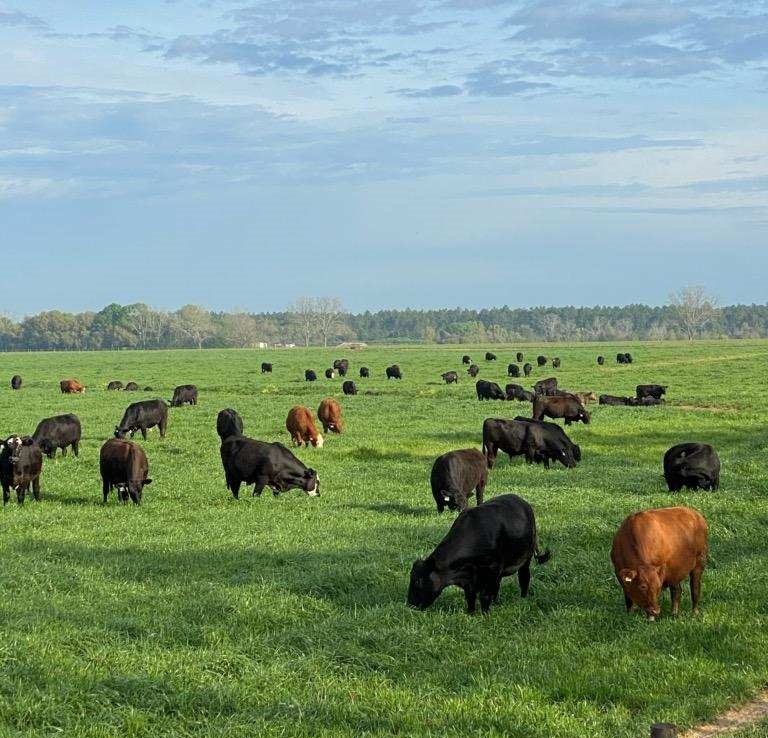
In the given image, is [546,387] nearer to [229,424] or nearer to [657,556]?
[229,424]

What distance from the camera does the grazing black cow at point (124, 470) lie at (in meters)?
20.7

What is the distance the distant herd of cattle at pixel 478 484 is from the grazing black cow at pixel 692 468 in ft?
0.07

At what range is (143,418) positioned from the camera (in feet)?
109

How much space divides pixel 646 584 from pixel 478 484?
8497 millimetres

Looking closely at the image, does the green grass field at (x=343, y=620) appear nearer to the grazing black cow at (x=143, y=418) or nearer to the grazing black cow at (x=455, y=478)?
the grazing black cow at (x=455, y=478)

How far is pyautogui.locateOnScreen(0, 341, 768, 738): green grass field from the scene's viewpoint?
893 cm

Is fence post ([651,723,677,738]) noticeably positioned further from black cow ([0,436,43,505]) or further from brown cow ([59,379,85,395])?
brown cow ([59,379,85,395])

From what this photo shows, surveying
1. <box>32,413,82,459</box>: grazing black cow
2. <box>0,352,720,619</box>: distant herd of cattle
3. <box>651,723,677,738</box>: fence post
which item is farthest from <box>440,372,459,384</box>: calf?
<box>651,723,677,738</box>: fence post

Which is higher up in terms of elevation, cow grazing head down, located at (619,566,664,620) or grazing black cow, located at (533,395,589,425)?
grazing black cow, located at (533,395,589,425)

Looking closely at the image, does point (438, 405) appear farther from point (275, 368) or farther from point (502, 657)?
point (275, 368)

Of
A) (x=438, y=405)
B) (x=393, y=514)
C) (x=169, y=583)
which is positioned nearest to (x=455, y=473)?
(x=393, y=514)

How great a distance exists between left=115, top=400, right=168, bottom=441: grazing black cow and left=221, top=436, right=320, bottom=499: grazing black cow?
38.7 ft

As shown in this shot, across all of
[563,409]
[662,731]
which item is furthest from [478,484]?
[563,409]

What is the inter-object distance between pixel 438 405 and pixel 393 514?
26146mm
